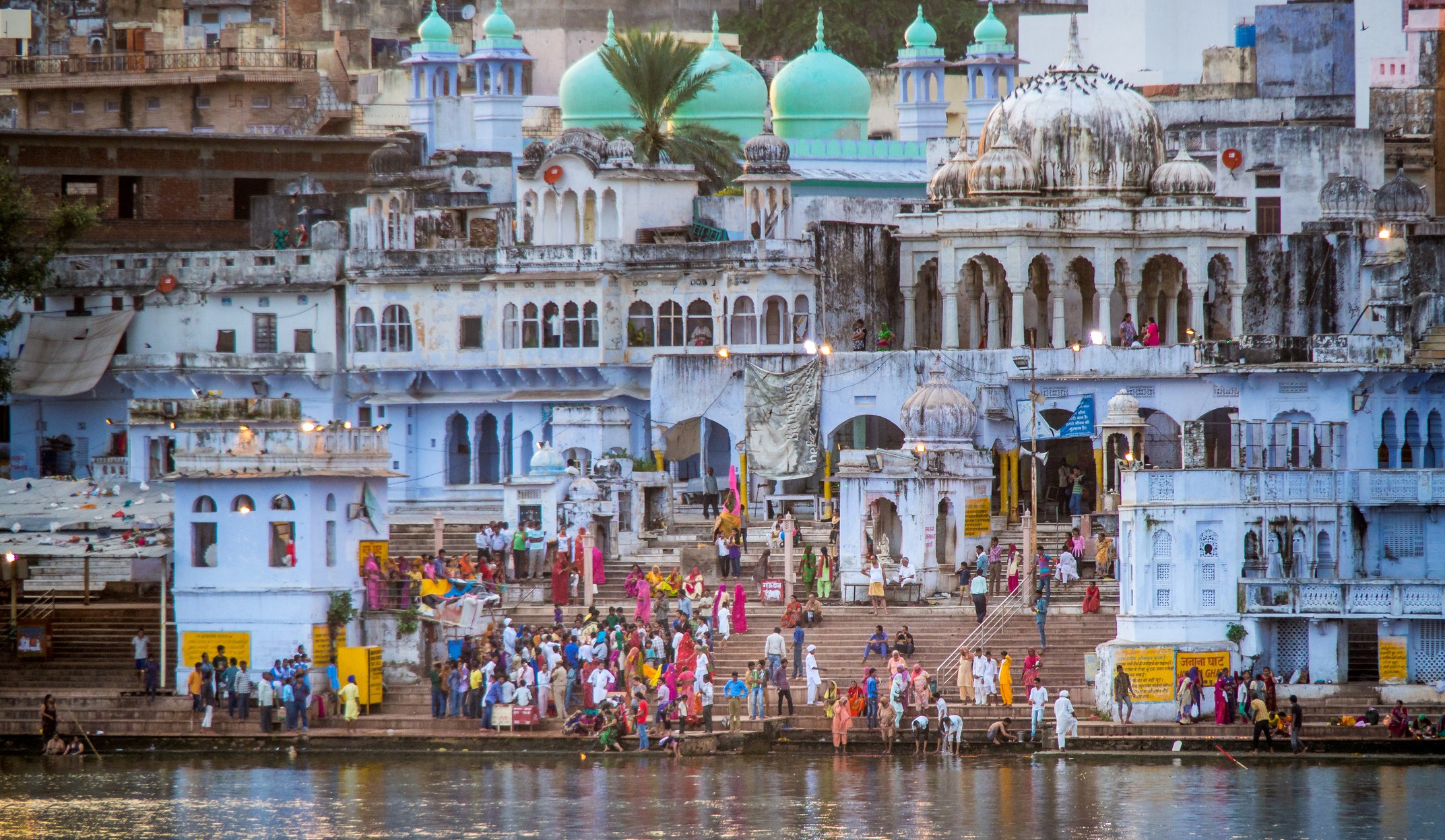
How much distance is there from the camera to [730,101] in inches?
2475

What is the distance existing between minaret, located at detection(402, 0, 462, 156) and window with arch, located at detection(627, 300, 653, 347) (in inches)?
436

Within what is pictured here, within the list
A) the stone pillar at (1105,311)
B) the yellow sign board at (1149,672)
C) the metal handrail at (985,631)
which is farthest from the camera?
the stone pillar at (1105,311)

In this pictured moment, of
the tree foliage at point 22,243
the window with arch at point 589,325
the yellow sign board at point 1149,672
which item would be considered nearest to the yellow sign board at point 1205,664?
the yellow sign board at point 1149,672

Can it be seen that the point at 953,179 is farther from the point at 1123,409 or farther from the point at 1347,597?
the point at 1347,597

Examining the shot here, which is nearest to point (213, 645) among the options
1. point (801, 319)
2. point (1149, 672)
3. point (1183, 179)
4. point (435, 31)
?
point (1149, 672)

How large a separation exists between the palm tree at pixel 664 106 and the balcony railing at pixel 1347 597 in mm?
21509

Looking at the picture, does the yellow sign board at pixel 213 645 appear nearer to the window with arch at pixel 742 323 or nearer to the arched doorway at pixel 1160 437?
the window with arch at pixel 742 323

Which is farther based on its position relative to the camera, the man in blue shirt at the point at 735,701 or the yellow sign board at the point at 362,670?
the yellow sign board at the point at 362,670

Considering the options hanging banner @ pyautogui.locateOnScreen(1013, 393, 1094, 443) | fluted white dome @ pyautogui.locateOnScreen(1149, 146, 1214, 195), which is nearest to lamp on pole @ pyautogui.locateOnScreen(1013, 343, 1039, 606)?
hanging banner @ pyautogui.locateOnScreen(1013, 393, 1094, 443)

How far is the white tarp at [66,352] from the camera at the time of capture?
5772 centimetres

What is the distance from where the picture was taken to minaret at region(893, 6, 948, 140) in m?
66.3

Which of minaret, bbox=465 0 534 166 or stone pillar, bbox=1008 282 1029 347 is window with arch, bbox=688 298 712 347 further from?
minaret, bbox=465 0 534 166

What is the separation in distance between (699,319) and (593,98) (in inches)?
377

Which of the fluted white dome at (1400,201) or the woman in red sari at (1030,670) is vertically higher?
the fluted white dome at (1400,201)
